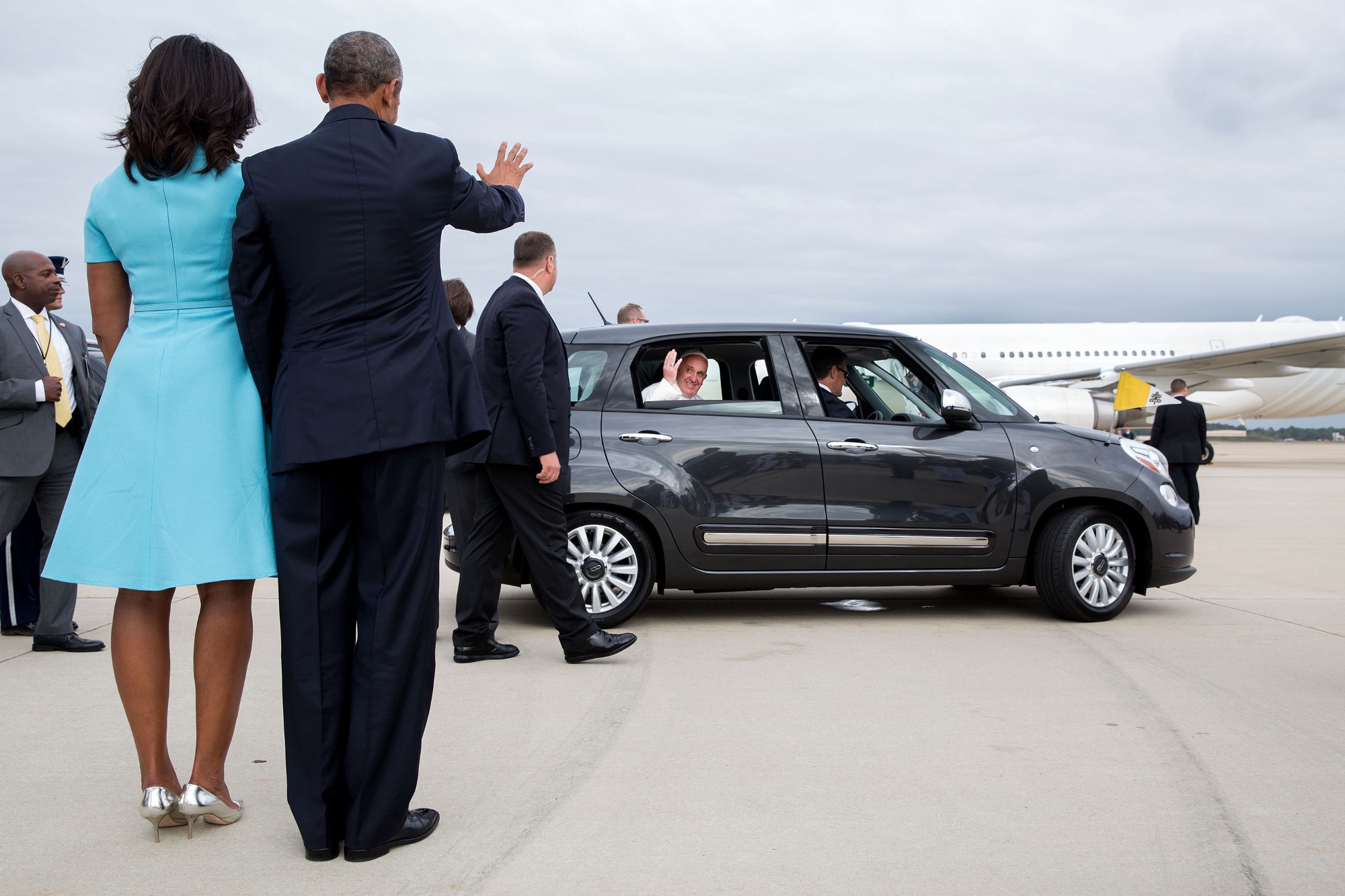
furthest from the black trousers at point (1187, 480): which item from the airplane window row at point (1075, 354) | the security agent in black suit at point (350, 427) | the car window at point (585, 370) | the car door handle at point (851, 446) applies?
the airplane window row at point (1075, 354)

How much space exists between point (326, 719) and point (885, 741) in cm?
195

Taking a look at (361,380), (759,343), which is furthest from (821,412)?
(361,380)

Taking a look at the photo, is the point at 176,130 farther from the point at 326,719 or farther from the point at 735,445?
the point at 735,445

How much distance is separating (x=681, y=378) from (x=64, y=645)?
3563mm

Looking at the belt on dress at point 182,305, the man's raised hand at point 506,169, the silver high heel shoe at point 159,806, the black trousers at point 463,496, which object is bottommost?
the silver high heel shoe at point 159,806

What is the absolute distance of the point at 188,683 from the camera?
497cm

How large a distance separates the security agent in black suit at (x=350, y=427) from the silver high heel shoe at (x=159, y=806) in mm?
342

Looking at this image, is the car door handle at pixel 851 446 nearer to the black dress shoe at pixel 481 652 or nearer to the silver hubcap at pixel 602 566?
the silver hubcap at pixel 602 566

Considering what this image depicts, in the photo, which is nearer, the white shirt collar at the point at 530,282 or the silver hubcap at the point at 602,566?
the white shirt collar at the point at 530,282

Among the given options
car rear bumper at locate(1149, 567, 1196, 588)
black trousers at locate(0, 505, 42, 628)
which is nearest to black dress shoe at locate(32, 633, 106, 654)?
black trousers at locate(0, 505, 42, 628)

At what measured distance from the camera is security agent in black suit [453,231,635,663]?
5043mm

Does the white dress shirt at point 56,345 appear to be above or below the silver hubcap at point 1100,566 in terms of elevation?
above

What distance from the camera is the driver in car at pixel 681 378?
6676mm

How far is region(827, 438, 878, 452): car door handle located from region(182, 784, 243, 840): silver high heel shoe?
4.03 metres
